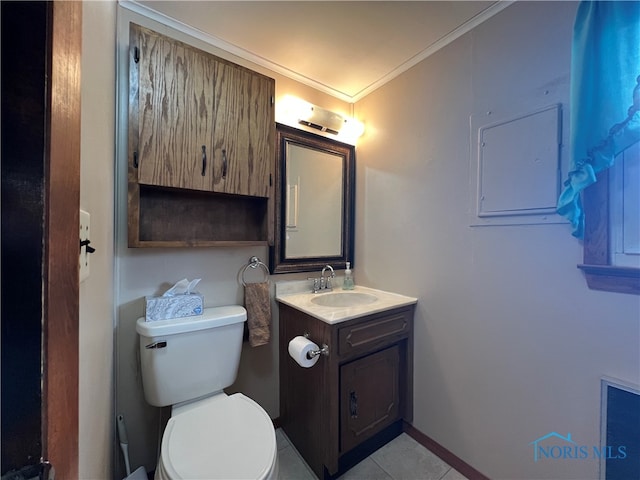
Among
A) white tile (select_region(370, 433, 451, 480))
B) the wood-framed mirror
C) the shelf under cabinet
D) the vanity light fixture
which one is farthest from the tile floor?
the vanity light fixture

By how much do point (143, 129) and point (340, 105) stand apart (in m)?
1.36

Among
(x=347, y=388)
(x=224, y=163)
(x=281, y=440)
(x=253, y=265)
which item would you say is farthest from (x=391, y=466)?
(x=224, y=163)

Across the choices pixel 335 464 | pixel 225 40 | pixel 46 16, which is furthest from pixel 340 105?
pixel 335 464

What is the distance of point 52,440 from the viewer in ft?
0.98

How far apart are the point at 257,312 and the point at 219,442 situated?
0.62 metres

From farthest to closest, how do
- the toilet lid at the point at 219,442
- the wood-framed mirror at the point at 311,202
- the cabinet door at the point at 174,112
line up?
the wood-framed mirror at the point at 311,202 < the cabinet door at the point at 174,112 < the toilet lid at the point at 219,442

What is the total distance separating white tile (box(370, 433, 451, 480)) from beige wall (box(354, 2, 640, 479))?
0.11m

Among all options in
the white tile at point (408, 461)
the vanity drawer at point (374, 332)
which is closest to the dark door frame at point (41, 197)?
the vanity drawer at point (374, 332)

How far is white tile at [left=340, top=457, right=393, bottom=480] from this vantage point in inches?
52.0

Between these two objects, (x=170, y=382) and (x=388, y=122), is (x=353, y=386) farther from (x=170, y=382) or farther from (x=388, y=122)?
(x=388, y=122)

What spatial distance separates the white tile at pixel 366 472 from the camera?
4.33ft

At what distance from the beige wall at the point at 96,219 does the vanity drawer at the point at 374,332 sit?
2.99ft

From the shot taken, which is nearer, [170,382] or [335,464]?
[170,382]

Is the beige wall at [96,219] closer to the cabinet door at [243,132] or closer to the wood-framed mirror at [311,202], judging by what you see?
the cabinet door at [243,132]
